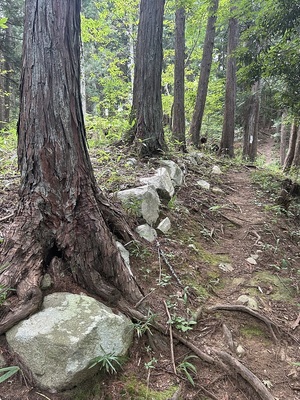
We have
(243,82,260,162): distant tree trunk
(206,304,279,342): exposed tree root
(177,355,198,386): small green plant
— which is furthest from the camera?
(243,82,260,162): distant tree trunk

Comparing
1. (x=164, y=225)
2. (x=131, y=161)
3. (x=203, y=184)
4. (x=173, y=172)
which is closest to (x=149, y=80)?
(x=131, y=161)

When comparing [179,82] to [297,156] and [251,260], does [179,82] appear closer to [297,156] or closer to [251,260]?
[297,156]

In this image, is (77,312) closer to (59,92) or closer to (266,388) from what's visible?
(266,388)

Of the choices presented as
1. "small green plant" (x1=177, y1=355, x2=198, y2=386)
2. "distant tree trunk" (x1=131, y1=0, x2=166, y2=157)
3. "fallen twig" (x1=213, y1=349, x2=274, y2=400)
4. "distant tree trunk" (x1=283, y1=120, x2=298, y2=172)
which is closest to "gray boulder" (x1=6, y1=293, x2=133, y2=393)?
"small green plant" (x1=177, y1=355, x2=198, y2=386)

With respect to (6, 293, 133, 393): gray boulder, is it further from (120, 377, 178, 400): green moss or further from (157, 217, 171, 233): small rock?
(157, 217, 171, 233): small rock

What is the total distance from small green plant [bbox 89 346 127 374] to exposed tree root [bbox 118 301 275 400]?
16.3 inches

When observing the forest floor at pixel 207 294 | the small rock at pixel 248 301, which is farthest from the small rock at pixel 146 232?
the small rock at pixel 248 301

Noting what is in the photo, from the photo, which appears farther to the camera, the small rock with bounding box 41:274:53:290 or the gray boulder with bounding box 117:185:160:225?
the gray boulder with bounding box 117:185:160:225

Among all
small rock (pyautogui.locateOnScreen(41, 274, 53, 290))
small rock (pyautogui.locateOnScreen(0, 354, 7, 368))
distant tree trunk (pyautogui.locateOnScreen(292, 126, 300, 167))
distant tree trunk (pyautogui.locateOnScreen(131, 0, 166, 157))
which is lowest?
small rock (pyautogui.locateOnScreen(0, 354, 7, 368))

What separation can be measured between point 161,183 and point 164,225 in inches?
34.5

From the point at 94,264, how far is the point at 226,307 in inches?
64.2

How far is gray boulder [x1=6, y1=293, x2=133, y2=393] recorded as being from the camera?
7.20 feet

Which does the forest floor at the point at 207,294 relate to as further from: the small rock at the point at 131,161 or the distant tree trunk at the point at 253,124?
the distant tree trunk at the point at 253,124

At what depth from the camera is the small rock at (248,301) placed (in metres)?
3.50
